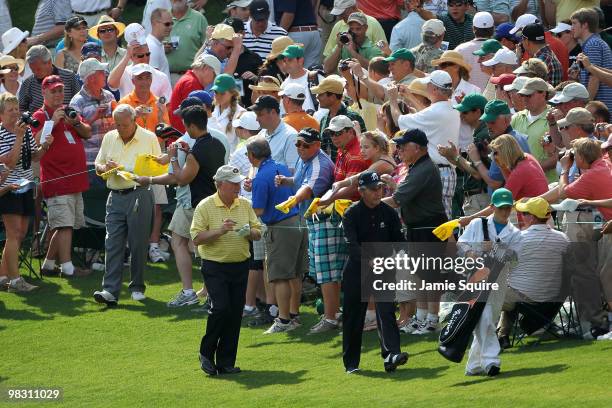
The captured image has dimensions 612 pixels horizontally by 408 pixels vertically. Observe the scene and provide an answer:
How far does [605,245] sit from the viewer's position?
524 inches

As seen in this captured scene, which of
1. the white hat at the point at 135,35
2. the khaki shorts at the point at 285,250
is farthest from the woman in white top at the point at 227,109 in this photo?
the khaki shorts at the point at 285,250

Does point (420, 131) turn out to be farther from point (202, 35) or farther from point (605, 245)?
point (202, 35)

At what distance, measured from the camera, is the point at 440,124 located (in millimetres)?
14672

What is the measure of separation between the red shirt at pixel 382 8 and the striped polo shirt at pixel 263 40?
4.23ft

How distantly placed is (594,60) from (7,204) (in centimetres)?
701

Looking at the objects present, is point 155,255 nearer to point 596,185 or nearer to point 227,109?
point 227,109

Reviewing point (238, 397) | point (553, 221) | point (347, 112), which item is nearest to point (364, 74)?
point (347, 112)

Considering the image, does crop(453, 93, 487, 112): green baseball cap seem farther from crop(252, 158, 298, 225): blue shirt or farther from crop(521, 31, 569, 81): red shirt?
crop(521, 31, 569, 81): red shirt

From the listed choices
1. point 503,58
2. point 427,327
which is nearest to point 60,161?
point 503,58

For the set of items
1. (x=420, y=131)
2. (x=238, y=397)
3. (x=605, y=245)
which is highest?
(x=420, y=131)

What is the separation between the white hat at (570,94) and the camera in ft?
48.4

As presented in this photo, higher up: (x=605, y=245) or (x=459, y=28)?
(x=459, y=28)

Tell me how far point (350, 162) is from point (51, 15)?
8956 mm

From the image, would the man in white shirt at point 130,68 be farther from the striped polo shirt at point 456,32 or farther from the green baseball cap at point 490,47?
the green baseball cap at point 490,47
